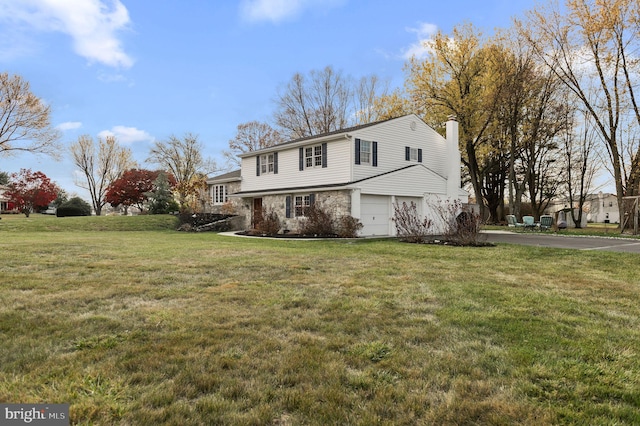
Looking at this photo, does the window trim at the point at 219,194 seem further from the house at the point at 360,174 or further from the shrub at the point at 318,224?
the shrub at the point at 318,224

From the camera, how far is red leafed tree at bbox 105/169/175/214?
124 ft

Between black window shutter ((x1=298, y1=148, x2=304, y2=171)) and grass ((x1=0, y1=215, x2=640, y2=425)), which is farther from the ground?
black window shutter ((x1=298, y1=148, x2=304, y2=171))

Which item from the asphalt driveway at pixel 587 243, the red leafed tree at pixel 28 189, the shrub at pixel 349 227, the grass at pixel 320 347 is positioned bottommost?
the grass at pixel 320 347

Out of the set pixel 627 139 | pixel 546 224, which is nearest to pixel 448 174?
pixel 546 224

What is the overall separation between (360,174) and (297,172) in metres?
3.77

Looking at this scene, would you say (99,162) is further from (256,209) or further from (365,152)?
(365,152)

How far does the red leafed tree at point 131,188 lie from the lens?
1483 inches

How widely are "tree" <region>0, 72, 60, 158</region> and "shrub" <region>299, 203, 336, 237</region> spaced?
25.6m

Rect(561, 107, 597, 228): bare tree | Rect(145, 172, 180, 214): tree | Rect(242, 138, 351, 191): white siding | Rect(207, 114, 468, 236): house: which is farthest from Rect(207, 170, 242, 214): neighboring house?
Rect(561, 107, 597, 228): bare tree

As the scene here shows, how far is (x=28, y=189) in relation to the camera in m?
33.2

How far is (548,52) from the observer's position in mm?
21844

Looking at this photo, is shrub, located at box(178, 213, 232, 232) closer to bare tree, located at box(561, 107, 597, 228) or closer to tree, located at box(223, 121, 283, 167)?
tree, located at box(223, 121, 283, 167)

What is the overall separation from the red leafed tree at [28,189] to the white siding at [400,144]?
3130cm

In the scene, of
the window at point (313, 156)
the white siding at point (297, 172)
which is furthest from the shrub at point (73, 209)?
the window at point (313, 156)
